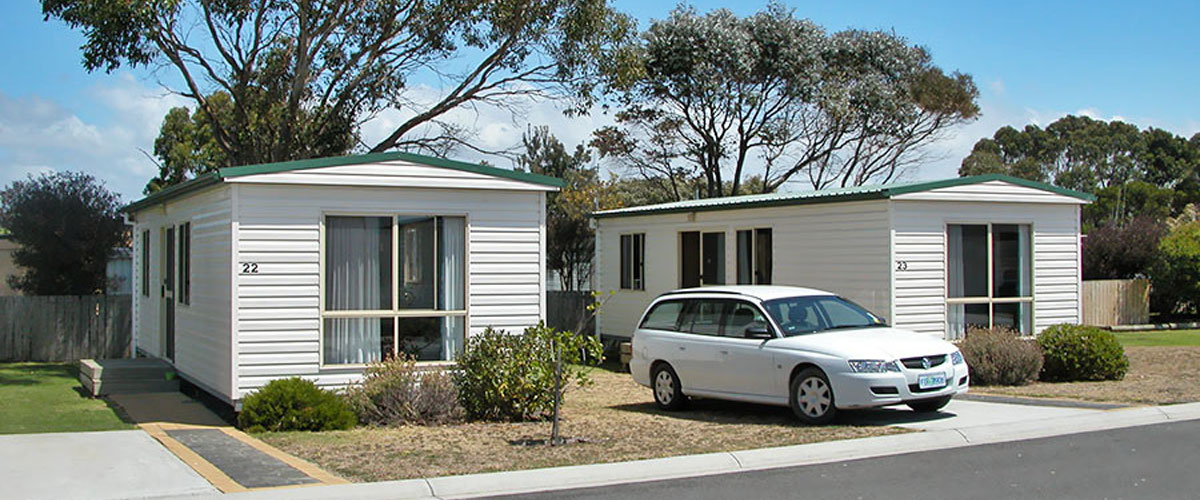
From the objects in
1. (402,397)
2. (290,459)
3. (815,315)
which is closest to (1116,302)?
(815,315)

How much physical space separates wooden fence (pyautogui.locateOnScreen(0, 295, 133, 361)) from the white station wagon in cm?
1164

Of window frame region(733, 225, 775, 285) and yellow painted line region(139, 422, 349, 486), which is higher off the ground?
window frame region(733, 225, 775, 285)

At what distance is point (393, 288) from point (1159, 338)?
18.5 meters

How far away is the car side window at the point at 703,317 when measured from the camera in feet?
42.0

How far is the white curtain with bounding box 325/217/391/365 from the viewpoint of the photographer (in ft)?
40.9

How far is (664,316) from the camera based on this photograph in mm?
13602

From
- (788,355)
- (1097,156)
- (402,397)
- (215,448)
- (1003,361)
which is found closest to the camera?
(215,448)

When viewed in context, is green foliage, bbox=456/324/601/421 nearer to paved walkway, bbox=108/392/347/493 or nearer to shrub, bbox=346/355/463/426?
shrub, bbox=346/355/463/426

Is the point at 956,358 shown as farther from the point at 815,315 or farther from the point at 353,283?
the point at 353,283

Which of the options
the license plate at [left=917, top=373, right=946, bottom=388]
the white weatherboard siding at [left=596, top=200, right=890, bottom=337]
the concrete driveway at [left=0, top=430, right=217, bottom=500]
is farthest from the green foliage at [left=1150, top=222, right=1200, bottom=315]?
the concrete driveway at [left=0, top=430, right=217, bottom=500]

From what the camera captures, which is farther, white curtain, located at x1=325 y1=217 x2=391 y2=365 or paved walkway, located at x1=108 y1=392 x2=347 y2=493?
white curtain, located at x1=325 y1=217 x2=391 y2=365

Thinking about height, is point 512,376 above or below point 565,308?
below

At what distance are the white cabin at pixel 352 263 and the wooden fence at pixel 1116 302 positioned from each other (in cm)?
Result: 1975

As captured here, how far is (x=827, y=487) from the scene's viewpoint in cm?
838
